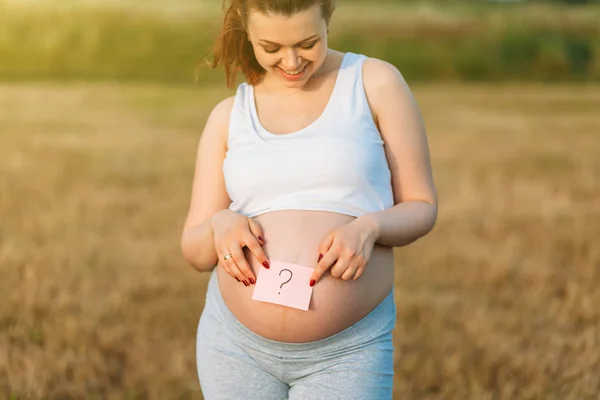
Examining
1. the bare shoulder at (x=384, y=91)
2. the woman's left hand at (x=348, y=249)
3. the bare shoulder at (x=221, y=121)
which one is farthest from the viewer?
the bare shoulder at (x=221, y=121)

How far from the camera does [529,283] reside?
4.62 metres

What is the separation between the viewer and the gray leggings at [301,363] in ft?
6.14

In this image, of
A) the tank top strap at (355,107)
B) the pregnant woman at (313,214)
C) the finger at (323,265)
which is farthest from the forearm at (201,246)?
the tank top strap at (355,107)

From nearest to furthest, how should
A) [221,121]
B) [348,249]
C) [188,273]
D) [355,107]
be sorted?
[348,249], [355,107], [221,121], [188,273]

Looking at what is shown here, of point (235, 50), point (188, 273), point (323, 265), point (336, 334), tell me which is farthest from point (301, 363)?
point (188, 273)

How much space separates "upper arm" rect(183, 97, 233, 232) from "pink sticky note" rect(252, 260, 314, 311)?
26 cm

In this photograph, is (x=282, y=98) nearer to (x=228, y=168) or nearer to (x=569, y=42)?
(x=228, y=168)

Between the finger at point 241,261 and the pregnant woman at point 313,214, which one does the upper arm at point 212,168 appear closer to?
the pregnant woman at point 313,214

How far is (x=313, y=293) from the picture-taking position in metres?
1.84

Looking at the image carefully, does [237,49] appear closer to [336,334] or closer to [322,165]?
[322,165]

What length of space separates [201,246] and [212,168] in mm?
183

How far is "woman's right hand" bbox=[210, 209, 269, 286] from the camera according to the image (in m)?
1.84

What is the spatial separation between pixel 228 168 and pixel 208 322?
0.36m

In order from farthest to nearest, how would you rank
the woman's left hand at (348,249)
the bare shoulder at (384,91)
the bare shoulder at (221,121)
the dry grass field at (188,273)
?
1. the dry grass field at (188,273)
2. the bare shoulder at (221,121)
3. the bare shoulder at (384,91)
4. the woman's left hand at (348,249)
